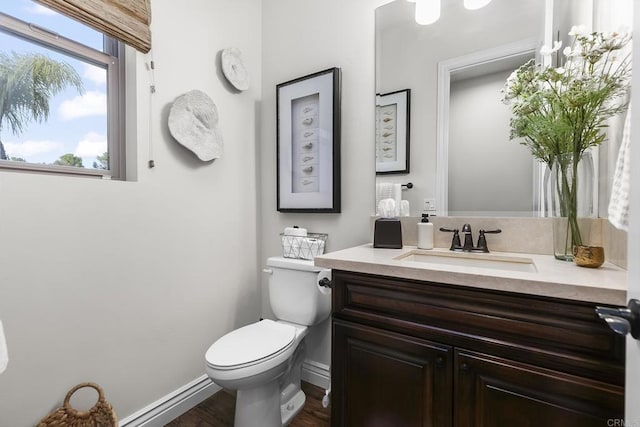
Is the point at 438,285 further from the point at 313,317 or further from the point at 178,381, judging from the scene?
the point at 178,381

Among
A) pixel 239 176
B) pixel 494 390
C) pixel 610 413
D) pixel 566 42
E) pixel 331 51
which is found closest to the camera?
pixel 610 413

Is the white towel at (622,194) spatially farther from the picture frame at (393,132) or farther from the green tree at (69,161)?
the green tree at (69,161)

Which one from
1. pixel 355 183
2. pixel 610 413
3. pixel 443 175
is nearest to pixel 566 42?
pixel 443 175

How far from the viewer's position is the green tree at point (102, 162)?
144cm

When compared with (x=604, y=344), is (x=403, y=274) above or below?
above

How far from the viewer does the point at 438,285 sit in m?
0.96

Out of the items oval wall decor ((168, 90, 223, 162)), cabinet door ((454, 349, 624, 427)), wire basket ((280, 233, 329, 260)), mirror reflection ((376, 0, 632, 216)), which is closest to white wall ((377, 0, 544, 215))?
mirror reflection ((376, 0, 632, 216))

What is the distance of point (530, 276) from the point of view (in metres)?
0.84

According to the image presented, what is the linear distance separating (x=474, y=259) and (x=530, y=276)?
42 cm

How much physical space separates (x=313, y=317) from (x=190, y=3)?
1.84m

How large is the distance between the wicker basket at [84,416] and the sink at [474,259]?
1.29m

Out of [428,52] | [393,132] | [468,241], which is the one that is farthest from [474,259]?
[428,52]

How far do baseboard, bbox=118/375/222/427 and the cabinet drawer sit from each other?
1.13 metres

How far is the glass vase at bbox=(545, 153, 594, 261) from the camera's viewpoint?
3.49 ft
